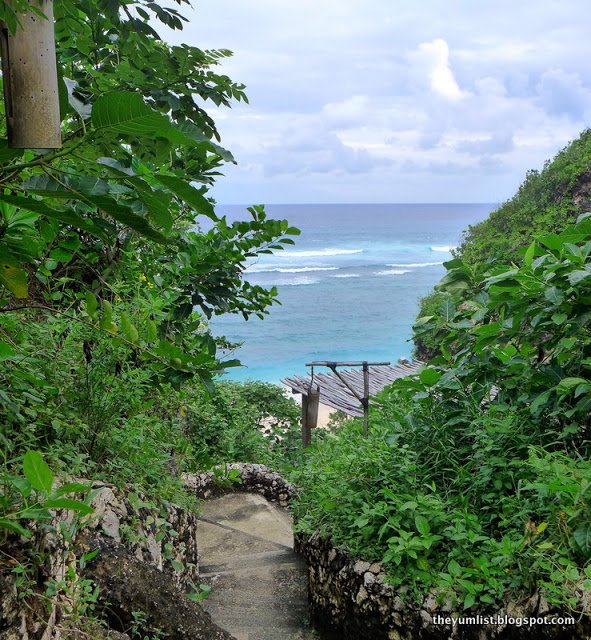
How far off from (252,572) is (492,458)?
243cm

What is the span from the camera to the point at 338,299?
4769cm

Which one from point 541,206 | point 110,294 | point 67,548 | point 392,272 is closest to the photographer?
point 67,548

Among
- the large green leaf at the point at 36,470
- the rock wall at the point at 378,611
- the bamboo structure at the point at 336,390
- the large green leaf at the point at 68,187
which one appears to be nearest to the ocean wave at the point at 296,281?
the bamboo structure at the point at 336,390

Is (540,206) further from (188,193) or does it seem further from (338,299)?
(338,299)

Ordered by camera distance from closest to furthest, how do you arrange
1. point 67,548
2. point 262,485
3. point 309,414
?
point 67,548 → point 262,485 → point 309,414

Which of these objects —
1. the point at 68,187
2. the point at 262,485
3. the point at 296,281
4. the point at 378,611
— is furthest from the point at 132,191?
the point at 296,281

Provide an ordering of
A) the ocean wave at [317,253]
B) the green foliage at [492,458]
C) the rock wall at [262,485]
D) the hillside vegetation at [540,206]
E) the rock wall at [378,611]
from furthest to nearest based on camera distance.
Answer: the ocean wave at [317,253], the hillside vegetation at [540,206], the rock wall at [262,485], the green foliage at [492,458], the rock wall at [378,611]

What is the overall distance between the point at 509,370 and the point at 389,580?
133 centimetres

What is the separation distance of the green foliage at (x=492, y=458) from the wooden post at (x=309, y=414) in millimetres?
6029

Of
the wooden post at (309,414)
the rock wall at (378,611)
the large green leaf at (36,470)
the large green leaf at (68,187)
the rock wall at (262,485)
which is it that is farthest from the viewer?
the wooden post at (309,414)

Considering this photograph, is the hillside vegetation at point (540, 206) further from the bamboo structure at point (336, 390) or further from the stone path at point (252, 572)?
the stone path at point (252, 572)

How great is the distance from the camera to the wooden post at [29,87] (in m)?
1.00

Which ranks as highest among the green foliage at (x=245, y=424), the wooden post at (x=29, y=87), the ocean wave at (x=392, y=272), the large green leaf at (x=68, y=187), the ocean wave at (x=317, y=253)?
the ocean wave at (x=317, y=253)

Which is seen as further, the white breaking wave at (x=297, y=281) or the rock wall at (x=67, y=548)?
the white breaking wave at (x=297, y=281)
